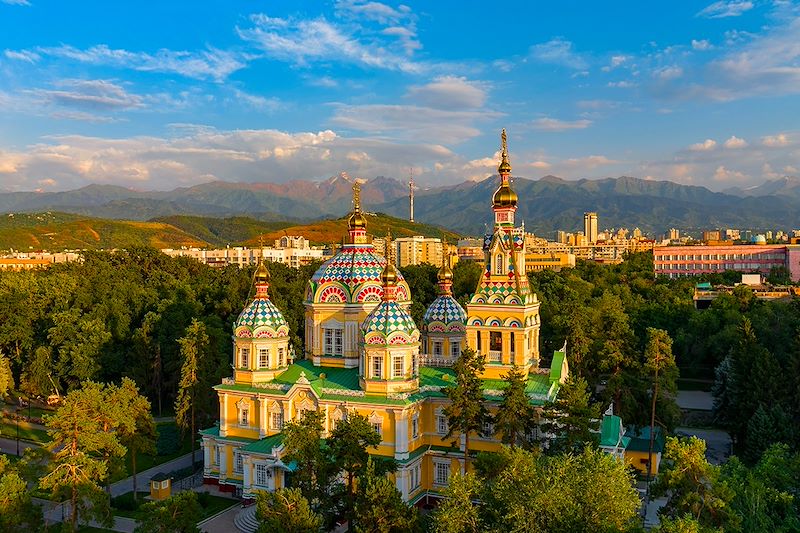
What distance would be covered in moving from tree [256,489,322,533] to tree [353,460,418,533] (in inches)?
49.9

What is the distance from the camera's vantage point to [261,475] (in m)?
27.9

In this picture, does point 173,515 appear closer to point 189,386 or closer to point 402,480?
point 402,480

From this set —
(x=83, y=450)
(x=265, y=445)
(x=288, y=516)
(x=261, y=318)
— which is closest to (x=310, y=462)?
(x=288, y=516)

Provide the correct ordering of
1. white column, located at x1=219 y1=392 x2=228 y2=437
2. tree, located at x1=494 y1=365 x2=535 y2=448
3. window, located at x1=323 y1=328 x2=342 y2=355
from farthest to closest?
window, located at x1=323 y1=328 x2=342 y2=355, white column, located at x1=219 y1=392 x2=228 y2=437, tree, located at x1=494 y1=365 x2=535 y2=448

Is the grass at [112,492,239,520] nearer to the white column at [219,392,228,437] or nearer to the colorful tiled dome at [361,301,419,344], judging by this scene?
the white column at [219,392,228,437]

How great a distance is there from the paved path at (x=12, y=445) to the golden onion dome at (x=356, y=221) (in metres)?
21.8

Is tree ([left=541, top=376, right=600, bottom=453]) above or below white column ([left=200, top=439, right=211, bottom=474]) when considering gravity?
above

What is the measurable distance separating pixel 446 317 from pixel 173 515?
16.4 meters

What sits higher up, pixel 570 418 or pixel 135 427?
pixel 570 418

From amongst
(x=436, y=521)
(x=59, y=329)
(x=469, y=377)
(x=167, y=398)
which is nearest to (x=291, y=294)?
(x=167, y=398)

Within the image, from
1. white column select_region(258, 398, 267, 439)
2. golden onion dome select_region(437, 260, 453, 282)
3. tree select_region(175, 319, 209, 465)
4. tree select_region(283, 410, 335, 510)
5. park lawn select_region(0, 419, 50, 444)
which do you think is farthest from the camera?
park lawn select_region(0, 419, 50, 444)

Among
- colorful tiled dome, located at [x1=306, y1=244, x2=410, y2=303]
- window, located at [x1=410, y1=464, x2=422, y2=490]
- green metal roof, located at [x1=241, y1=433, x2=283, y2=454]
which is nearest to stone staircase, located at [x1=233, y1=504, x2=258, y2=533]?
green metal roof, located at [x1=241, y1=433, x2=283, y2=454]

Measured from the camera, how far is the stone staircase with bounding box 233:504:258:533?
25.8 metres

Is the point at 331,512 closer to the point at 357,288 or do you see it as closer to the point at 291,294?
the point at 357,288
